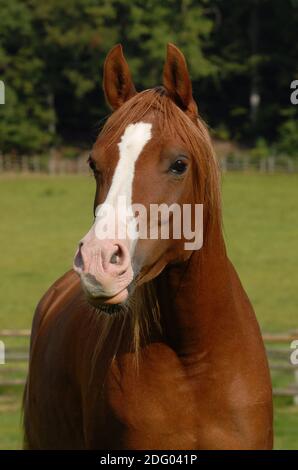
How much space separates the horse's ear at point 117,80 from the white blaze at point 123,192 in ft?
1.24

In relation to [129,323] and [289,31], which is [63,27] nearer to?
[289,31]

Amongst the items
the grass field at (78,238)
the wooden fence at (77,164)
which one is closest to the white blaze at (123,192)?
the grass field at (78,238)

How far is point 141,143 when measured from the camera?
12.4 ft

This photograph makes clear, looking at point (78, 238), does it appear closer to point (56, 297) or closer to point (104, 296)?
point (56, 297)

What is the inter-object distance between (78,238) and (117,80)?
2465cm

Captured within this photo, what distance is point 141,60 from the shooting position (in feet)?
172

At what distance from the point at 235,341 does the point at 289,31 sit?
179 ft

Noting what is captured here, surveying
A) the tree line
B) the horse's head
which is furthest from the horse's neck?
the tree line

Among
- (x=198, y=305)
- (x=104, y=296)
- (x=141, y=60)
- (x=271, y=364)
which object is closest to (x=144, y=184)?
(x=104, y=296)

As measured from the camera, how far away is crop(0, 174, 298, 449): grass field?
17547 mm

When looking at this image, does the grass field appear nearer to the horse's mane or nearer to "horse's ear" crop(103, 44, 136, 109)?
the horse's mane

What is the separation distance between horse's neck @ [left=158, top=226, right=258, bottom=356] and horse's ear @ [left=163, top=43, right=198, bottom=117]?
22.0 inches

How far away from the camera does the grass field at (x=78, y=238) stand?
17.5m

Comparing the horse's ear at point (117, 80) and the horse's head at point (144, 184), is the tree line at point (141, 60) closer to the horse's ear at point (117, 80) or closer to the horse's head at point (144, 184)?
the horse's ear at point (117, 80)
